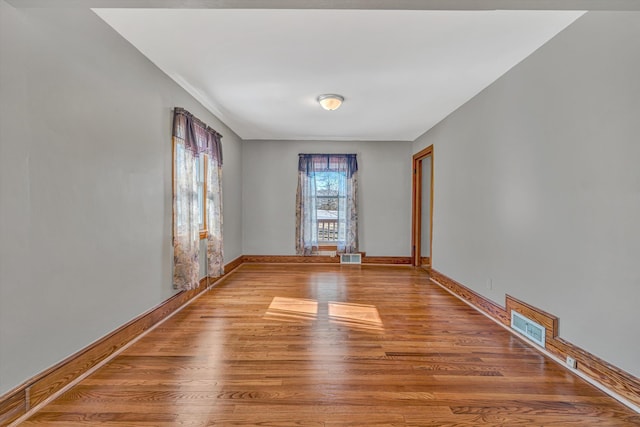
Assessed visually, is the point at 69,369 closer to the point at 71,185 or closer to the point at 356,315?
the point at 71,185

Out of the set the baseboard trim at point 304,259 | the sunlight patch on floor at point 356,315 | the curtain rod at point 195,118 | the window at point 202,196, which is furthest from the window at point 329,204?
the sunlight patch on floor at point 356,315

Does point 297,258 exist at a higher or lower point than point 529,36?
lower

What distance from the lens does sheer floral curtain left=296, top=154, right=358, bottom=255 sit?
6.15 meters

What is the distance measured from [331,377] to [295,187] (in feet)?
14.9

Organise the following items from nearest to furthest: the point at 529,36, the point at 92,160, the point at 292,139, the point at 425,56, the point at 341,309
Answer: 1. the point at 92,160
2. the point at 529,36
3. the point at 425,56
4. the point at 341,309
5. the point at 292,139

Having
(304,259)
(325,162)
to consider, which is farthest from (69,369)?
(325,162)

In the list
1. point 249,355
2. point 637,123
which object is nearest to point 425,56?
point 637,123

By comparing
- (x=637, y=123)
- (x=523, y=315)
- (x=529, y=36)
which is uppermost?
(x=529, y=36)

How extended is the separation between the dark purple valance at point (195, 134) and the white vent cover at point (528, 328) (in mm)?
3876

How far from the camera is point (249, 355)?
2.42 metres

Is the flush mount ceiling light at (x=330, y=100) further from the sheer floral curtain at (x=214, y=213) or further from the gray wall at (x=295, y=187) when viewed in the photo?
the gray wall at (x=295, y=187)

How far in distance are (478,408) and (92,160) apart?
305cm

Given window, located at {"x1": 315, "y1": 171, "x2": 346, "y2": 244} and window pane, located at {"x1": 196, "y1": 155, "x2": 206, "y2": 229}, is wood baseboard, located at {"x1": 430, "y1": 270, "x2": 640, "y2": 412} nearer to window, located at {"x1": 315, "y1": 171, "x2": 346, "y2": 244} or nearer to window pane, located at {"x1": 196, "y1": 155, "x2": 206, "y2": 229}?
window, located at {"x1": 315, "y1": 171, "x2": 346, "y2": 244}

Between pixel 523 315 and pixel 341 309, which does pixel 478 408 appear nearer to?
pixel 523 315
